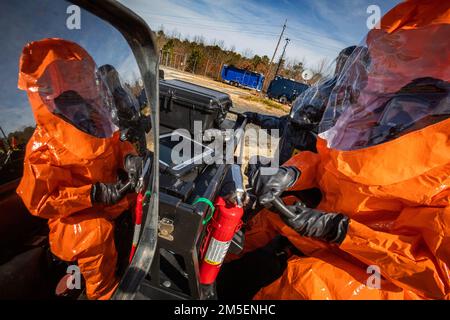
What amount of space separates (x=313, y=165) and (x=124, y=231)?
147cm

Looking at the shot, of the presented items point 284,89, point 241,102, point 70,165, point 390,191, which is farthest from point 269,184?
point 284,89

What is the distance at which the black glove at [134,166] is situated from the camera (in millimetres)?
725

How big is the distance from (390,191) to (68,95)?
1453mm

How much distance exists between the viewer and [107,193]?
741 mm

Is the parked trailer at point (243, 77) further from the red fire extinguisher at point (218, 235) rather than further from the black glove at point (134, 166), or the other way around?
the black glove at point (134, 166)

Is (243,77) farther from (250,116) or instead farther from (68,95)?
(68,95)

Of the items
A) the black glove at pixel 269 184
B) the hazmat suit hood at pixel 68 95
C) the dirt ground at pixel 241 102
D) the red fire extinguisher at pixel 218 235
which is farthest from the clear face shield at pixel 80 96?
the dirt ground at pixel 241 102

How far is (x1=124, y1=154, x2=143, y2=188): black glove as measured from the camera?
2.38 ft

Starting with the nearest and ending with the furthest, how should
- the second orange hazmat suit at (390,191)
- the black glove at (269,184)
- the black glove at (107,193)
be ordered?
the black glove at (107,193), the second orange hazmat suit at (390,191), the black glove at (269,184)

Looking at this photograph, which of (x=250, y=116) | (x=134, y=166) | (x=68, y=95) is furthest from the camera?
(x=250, y=116)

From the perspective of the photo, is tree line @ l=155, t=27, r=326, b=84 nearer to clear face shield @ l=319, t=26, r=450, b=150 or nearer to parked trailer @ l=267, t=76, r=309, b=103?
parked trailer @ l=267, t=76, r=309, b=103

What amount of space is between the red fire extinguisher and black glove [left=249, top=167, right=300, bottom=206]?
271 millimetres

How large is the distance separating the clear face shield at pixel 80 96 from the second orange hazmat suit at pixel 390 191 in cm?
123
